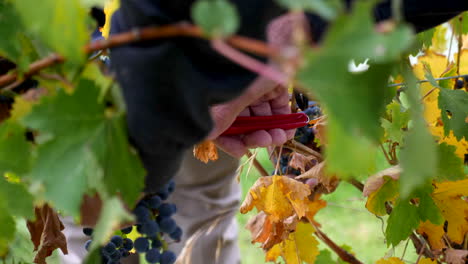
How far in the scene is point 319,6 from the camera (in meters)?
0.32

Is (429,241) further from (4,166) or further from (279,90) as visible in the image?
(4,166)

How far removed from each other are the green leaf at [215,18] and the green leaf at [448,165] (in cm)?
48

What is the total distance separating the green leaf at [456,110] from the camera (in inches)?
32.5

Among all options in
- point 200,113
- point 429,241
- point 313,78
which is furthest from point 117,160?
point 429,241

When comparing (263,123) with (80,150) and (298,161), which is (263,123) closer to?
(298,161)

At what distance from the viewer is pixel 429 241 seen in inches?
36.6

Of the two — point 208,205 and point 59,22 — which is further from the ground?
point 59,22

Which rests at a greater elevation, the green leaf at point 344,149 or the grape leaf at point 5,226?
the green leaf at point 344,149

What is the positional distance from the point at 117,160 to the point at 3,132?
0.09m

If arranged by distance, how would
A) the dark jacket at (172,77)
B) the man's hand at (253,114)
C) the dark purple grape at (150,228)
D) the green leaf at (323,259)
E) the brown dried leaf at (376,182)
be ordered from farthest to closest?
1. the green leaf at (323,259)
2. the brown dried leaf at (376,182)
3. the man's hand at (253,114)
4. the dark purple grape at (150,228)
5. the dark jacket at (172,77)

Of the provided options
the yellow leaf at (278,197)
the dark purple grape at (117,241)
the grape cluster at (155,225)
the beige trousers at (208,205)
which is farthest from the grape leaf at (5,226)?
the beige trousers at (208,205)

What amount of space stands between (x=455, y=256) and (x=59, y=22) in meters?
0.78

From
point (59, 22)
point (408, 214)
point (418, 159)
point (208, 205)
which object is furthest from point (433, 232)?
point (208, 205)

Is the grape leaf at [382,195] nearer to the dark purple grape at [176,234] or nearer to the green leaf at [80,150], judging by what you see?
the dark purple grape at [176,234]
